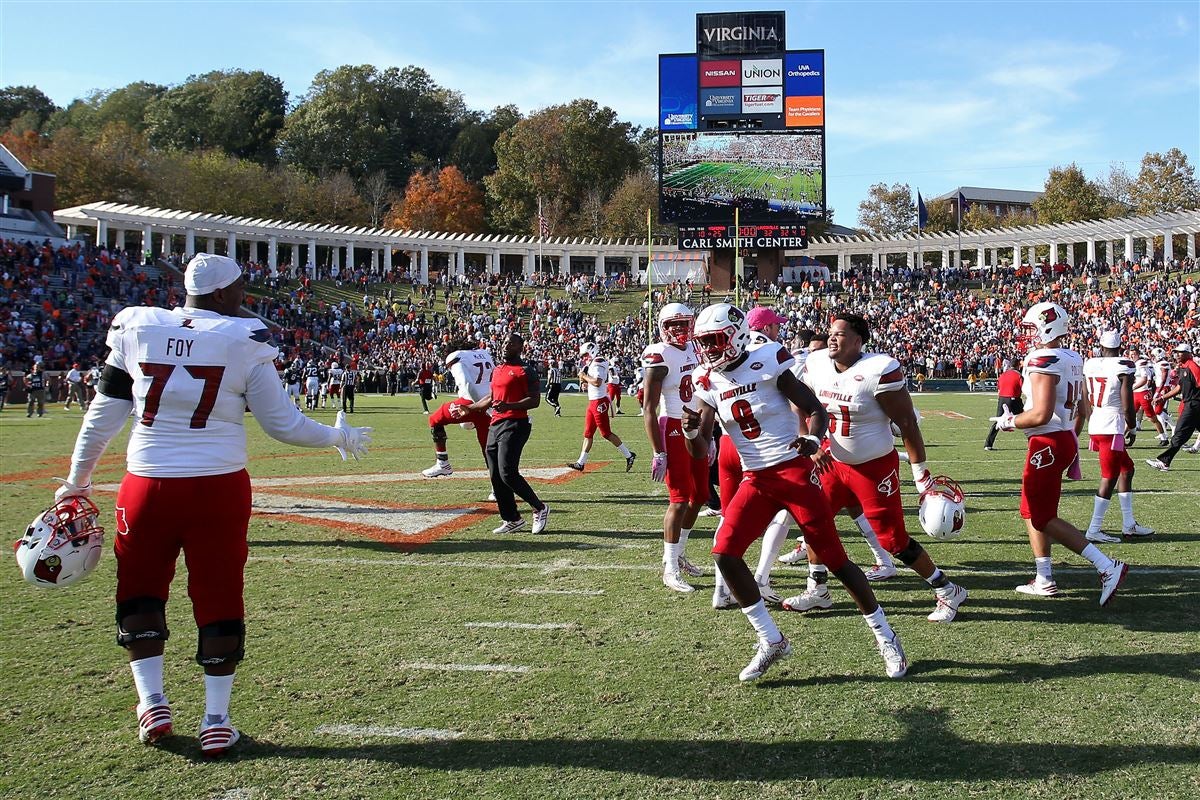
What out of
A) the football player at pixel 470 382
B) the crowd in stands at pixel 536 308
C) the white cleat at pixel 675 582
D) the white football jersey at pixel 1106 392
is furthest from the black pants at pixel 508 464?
the crowd in stands at pixel 536 308

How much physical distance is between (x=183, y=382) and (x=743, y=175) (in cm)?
4503

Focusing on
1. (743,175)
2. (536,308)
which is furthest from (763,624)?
(536,308)

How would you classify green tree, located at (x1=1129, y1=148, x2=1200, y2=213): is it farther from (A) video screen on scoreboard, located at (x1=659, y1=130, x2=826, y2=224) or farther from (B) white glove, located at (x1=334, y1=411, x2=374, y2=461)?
(B) white glove, located at (x1=334, y1=411, x2=374, y2=461)

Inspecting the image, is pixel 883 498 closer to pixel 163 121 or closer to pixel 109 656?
pixel 109 656

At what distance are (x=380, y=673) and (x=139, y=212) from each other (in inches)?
2068

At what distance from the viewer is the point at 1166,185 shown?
7031 centimetres

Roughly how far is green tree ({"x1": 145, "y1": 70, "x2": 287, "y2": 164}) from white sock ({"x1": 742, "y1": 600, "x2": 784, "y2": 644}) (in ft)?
295

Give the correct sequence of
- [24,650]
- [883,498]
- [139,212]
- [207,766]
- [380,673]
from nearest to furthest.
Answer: [207,766], [380,673], [24,650], [883,498], [139,212]

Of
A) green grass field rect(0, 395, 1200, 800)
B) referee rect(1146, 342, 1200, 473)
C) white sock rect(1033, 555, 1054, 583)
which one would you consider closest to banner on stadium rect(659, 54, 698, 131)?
referee rect(1146, 342, 1200, 473)

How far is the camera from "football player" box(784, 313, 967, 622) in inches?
229

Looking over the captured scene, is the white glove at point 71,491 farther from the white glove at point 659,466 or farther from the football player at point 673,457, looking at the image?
the white glove at point 659,466

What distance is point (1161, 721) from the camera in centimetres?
420

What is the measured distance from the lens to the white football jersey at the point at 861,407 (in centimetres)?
585

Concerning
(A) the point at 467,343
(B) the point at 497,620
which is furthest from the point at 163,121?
(B) the point at 497,620
